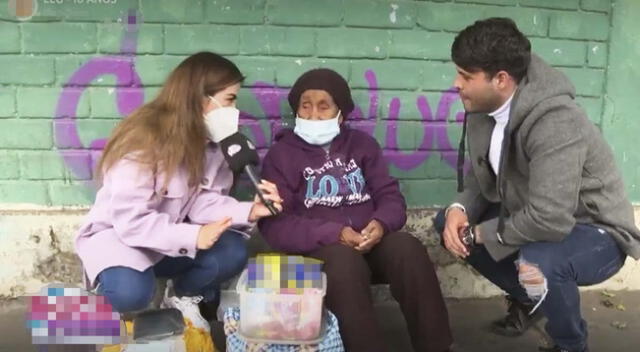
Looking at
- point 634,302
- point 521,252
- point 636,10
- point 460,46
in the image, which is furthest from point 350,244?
point 636,10

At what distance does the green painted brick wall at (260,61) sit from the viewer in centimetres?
339

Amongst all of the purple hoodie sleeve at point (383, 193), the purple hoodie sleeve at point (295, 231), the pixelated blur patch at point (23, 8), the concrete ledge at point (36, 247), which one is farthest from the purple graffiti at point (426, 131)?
the pixelated blur patch at point (23, 8)

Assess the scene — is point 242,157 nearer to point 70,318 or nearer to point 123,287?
point 123,287

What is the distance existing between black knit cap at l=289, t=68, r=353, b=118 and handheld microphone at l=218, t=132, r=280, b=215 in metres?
0.46

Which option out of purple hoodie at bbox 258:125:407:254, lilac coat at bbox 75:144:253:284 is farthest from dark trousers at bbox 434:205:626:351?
lilac coat at bbox 75:144:253:284

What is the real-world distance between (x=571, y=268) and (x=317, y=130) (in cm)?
123

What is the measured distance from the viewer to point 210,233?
281 centimetres

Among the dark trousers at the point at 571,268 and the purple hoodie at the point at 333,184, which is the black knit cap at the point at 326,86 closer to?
the purple hoodie at the point at 333,184

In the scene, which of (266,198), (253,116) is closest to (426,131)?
(253,116)

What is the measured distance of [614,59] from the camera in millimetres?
3812

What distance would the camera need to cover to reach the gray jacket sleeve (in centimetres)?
268

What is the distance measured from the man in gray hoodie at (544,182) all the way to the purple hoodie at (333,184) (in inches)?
16.8

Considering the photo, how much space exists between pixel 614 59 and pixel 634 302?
1.31 m

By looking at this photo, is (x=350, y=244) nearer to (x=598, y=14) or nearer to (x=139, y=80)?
(x=139, y=80)
